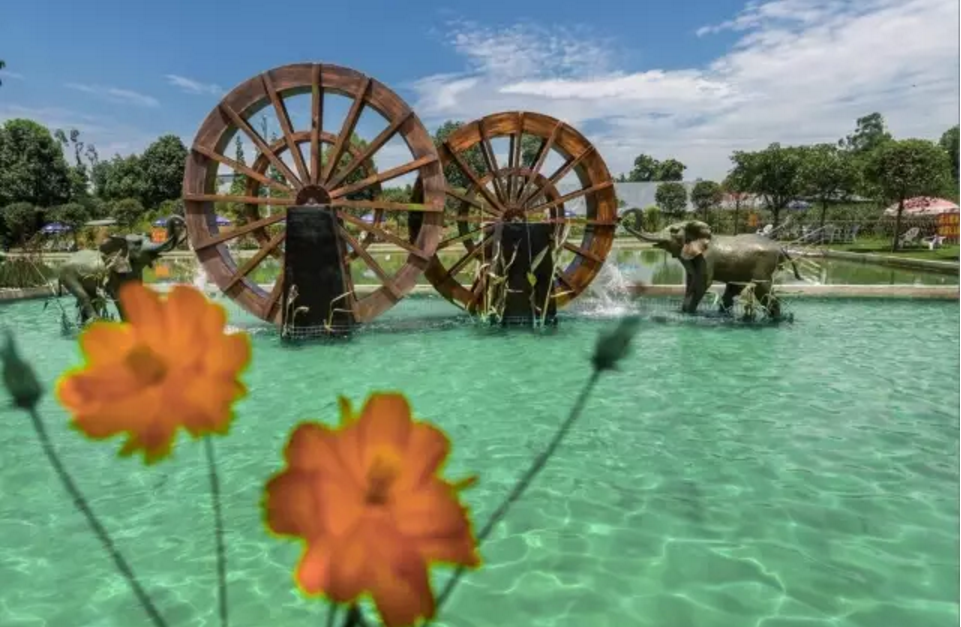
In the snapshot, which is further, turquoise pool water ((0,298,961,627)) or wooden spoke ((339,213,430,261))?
wooden spoke ((339,213,430,261))

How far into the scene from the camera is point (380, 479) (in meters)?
0.44

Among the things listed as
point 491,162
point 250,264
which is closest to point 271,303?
point 250,264

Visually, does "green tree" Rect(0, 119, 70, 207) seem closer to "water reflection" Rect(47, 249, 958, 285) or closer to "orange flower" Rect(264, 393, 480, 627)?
"water reflection" Rect(47, 249, 958, 285)

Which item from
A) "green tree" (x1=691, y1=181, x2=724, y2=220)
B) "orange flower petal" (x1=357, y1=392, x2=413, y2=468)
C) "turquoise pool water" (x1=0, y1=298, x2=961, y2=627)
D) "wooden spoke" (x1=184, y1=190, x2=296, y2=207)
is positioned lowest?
"turquoise pool water" (x1=0, y1=298, x2=961, y2=627)

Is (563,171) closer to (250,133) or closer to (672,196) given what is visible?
(250,133)

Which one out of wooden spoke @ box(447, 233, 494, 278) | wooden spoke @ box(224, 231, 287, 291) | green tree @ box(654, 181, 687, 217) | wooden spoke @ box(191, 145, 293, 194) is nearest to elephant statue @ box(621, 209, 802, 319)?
wooden spoke @ box(447, 233, 494, 278)

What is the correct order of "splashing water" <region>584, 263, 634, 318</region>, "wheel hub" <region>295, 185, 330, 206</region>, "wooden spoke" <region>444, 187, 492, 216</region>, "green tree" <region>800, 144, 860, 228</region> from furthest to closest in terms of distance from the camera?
"green tree" <region>800, 144, 860, 228</region> → "splashing water" <region>584, 263, 634, 318</region> → "wooden spoke" <region>444, 187, 492, 216</region> → "wheel hub" <region>295, 185, 330, 206</region>

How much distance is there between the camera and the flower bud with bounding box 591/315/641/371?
2.10 ft

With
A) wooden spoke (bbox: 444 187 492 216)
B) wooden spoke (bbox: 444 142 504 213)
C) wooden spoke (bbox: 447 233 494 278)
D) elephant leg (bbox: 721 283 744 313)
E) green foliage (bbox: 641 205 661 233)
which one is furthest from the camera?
green foliage (bbox: 641 205 661 233)

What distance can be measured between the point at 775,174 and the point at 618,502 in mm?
25978

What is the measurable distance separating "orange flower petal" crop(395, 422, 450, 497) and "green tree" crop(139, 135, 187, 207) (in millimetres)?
38874

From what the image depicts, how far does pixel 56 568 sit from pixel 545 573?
5.52 feet

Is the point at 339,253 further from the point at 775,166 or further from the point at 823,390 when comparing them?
the point at 775,166

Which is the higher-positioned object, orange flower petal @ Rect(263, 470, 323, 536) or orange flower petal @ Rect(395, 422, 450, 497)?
orange flower petal @ Rect(395, 422, 450, 497)
